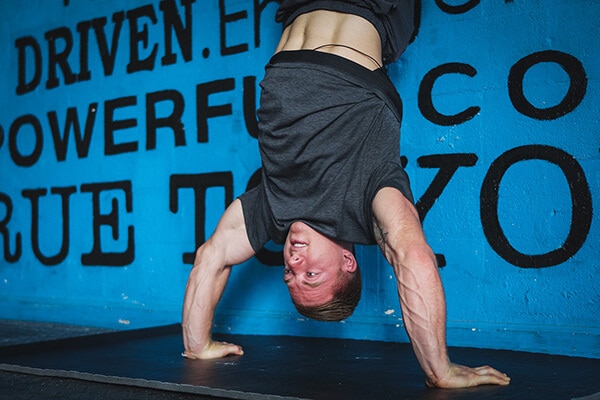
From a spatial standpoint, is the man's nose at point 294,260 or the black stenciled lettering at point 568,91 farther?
the black stenciled lettering at point 568,91

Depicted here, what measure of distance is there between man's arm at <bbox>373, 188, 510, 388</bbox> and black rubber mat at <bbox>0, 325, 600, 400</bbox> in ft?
0.17

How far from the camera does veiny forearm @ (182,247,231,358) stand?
116 inches

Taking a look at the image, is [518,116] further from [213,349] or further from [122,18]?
[122,18]

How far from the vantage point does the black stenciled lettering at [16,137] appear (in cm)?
473

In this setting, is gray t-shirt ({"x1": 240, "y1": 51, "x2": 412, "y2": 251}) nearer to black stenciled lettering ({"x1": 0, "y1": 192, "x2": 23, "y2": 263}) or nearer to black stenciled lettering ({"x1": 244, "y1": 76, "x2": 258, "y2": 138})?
black stenciled lettering ({"x1": 244, "y1": 76, "x2": 258, "y2": 138})

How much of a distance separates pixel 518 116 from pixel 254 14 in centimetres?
144

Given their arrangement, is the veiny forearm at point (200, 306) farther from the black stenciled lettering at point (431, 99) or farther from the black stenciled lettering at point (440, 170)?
the black stenciled lettering at point (431, 99)

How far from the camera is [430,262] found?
2.28m

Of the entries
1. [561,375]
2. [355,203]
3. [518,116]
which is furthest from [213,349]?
[518,116]

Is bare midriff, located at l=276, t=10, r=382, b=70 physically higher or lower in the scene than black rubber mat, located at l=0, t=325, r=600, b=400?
higher

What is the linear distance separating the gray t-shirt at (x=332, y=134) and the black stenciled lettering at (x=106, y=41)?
6.48 feet

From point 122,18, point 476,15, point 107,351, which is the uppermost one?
point 122,18

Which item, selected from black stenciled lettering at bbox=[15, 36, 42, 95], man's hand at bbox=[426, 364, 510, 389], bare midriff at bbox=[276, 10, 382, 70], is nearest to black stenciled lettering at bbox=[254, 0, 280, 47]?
bare midriff at bbox=[276, 10, 382, 70]

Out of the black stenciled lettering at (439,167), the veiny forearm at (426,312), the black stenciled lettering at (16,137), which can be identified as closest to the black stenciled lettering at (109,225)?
the black stenciled lettering at (16,137)
